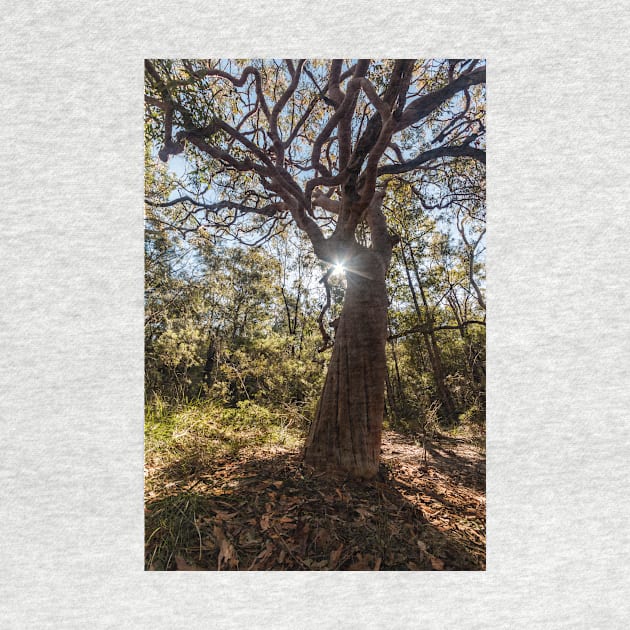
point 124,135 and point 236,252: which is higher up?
point 124,135

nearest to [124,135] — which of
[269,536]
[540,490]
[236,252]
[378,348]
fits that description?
[236,252]

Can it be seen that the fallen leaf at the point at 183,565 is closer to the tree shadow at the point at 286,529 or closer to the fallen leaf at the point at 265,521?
the tree shadow at the point at 286,529

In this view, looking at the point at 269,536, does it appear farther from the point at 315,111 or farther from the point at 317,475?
the point at 315,111

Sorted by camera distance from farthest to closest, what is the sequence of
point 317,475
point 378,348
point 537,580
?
point 378,348 → point 317,475 → point 537,580

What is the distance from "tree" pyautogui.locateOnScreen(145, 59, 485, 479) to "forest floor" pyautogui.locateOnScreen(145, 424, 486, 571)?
19cm

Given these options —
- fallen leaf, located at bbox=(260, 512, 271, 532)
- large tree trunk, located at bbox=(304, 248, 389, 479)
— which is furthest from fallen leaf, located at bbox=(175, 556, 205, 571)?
large tree trunk, located at bbox=(304, 248, 389, 479)

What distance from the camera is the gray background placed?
3.21 ft

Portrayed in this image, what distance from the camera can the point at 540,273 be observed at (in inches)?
42.2

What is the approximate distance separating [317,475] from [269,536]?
35 centimetres

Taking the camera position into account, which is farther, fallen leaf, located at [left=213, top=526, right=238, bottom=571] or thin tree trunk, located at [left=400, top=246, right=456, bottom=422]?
thin tree trunk, located at [left=400, top=246, right=456, bottom=422]

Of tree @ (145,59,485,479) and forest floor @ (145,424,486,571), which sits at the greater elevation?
tree @ (145,59,485,479)

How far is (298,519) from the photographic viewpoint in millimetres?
1036

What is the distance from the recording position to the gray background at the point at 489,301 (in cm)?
98

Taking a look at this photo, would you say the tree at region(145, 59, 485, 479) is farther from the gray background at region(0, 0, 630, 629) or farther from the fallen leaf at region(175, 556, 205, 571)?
the fallen leaf at region(175, 556, 205, 571)
